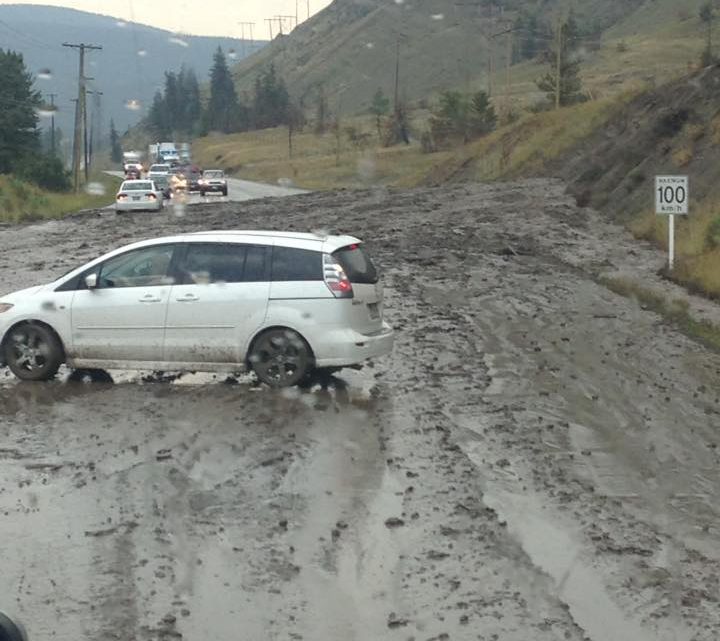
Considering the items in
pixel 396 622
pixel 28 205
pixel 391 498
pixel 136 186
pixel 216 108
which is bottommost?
pixel 396 622

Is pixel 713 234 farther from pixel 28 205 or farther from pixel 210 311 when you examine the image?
pixel 28 205

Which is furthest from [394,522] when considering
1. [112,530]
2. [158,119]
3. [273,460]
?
[158,119]

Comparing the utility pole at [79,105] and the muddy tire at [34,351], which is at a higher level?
the utility pole at [79,105]

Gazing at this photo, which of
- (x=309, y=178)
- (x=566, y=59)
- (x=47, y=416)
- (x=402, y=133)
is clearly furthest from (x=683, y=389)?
(x=402, y=133)

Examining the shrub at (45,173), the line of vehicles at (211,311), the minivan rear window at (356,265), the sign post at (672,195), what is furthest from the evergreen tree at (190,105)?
the minivan rear window at (356,265)

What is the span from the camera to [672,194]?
80.8 feet

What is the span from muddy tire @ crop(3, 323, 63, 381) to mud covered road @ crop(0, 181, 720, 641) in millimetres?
218

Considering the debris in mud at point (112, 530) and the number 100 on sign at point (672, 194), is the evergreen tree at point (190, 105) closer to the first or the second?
the number 100 on sign at point (672, 194)

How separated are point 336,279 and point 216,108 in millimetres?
177179

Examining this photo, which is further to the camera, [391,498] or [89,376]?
[89,376]

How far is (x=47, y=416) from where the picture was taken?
471 inches

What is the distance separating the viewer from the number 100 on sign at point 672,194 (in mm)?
24594

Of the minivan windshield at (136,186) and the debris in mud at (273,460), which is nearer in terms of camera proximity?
the debris in mud at (273,460)

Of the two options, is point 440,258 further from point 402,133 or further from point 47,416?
point 402,133
